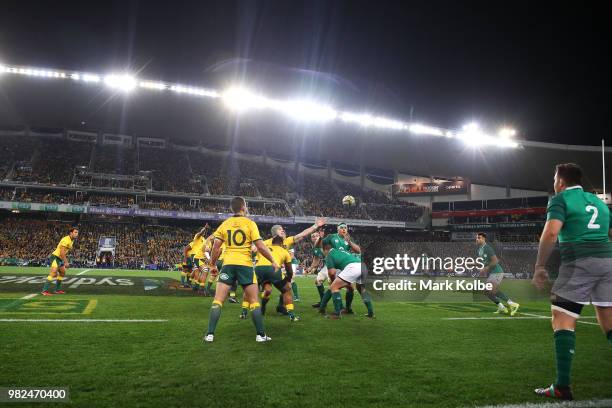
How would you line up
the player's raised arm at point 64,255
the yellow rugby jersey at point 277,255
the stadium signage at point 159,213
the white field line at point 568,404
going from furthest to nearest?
the stadium signage at point 159,213
the player's raised arm at point 64,255
the yellow rugby jersey at point 277,255
the white field line at point 568,404

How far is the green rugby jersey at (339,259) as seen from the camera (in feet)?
29.5

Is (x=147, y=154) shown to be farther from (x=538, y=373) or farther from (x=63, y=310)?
(x=538, y=373)

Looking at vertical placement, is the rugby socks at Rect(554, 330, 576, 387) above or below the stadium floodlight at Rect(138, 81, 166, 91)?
below

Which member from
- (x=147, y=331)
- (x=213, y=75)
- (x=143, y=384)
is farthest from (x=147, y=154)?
(x=143, y=384)

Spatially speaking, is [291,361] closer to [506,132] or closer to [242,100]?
[242,100]

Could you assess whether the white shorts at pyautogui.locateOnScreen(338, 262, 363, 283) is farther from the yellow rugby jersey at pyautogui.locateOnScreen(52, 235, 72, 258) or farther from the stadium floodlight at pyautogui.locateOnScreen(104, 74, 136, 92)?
the stadium floodlight at pyautogui.locateOnScreen(104, 74, 136, 92)

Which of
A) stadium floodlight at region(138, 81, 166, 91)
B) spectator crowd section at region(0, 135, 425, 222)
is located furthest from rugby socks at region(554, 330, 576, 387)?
spectator crowd section at region(0, 135, 425, 222)

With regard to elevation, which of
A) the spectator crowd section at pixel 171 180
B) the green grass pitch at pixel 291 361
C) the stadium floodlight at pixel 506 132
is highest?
the stadium floodlight at pixel 506 132

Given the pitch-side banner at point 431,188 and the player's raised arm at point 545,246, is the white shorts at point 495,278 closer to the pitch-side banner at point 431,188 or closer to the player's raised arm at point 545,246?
the player's raised arm at point 545,246

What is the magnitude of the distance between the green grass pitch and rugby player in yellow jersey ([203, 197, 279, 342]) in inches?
15.6

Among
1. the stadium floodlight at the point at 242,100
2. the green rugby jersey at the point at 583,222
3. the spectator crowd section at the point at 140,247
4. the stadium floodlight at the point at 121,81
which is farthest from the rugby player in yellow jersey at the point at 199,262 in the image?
the stadium floodlight at the point at 242,100

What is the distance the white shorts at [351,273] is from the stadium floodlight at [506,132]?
37.0 meters

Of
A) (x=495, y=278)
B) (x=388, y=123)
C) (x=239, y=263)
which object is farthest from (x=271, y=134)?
(x=239, y=263)

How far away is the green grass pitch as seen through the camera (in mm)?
3822
